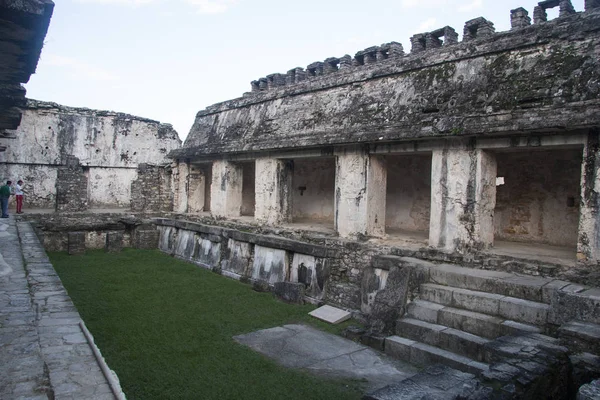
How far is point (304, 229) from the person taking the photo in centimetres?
932

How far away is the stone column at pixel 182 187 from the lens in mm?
13578

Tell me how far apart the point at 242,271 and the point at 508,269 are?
A: 5534mm

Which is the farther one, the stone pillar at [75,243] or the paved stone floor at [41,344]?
the stone pillar at [75,243]

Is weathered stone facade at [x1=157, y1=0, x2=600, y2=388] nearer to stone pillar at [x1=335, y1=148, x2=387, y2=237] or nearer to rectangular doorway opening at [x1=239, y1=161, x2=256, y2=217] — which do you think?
stone pillar at [x1=335, y1=148, x2=387, y2=237]

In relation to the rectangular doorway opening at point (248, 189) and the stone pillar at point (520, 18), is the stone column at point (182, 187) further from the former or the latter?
the stone pillar at point (520, 18)

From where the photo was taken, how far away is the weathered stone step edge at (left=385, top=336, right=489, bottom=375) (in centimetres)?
500

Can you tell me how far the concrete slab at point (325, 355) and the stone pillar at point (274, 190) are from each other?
3.85 meters

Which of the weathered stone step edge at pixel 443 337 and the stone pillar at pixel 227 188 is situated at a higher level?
the stone pillar at pixel 227 188

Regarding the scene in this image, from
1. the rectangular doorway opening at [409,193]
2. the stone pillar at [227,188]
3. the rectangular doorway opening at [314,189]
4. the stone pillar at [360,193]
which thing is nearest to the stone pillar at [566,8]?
the stone pillar at [360,193]

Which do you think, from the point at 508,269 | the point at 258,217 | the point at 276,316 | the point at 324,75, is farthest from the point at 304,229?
the point at 508,269

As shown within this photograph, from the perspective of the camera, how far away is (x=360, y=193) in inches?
325

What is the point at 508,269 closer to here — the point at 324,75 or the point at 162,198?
the point at 324,75

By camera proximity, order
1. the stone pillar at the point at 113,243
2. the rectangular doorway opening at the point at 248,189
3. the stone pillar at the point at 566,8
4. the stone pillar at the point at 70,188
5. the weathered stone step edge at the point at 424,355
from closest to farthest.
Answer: the weathered stone step edge at the point at 424,355
the stone pillar at the point at 566,8
the stone pillar at the point at 113,243
the stone pillar at the point at 70,188
the rectangular doorway opening at the point at 248,189

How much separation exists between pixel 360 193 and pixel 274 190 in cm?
256
